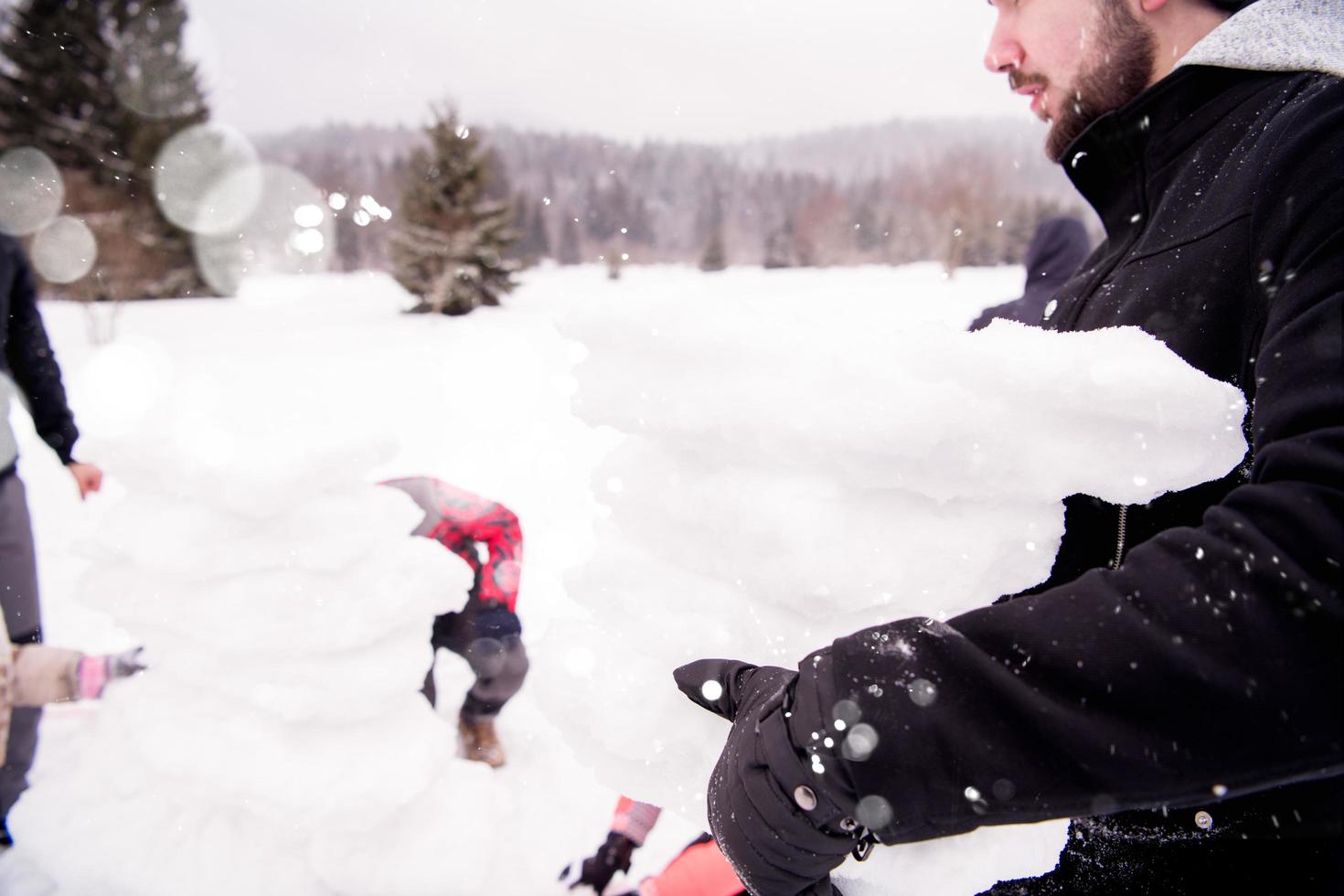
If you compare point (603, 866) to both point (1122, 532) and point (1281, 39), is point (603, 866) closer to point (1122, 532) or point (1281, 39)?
Result: point (1122, 532)

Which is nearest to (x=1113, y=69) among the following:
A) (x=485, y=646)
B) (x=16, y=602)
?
(x=485, y=646)

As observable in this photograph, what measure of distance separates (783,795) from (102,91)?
34.0m

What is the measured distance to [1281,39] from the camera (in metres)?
0.98

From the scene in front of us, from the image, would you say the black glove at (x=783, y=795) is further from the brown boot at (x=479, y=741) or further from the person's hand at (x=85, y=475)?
the person's hand at (x=85, y=475)

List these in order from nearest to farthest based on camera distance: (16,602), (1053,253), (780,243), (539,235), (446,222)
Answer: (16,602) < (1053,253) < (446,222) < (780,243) < (539,235)

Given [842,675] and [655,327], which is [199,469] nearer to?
[655,327]

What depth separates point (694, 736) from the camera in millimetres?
1097

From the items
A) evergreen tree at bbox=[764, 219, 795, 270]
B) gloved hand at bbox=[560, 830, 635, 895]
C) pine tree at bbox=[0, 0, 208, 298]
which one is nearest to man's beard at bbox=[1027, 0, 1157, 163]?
gloved hand at bbox=[560, 830, 635, 895]

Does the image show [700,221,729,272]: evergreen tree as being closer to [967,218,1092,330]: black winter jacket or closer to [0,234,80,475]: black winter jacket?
[967,218,1092,330]: black winter jacket

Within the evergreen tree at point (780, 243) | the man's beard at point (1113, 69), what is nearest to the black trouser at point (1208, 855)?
the man's beard at point (1113, 69)

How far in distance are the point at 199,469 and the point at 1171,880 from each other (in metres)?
2.59

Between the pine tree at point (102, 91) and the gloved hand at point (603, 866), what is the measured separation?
24990mm

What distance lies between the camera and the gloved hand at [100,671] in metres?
2.49

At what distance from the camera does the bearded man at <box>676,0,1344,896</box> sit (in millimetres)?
Result: 554
